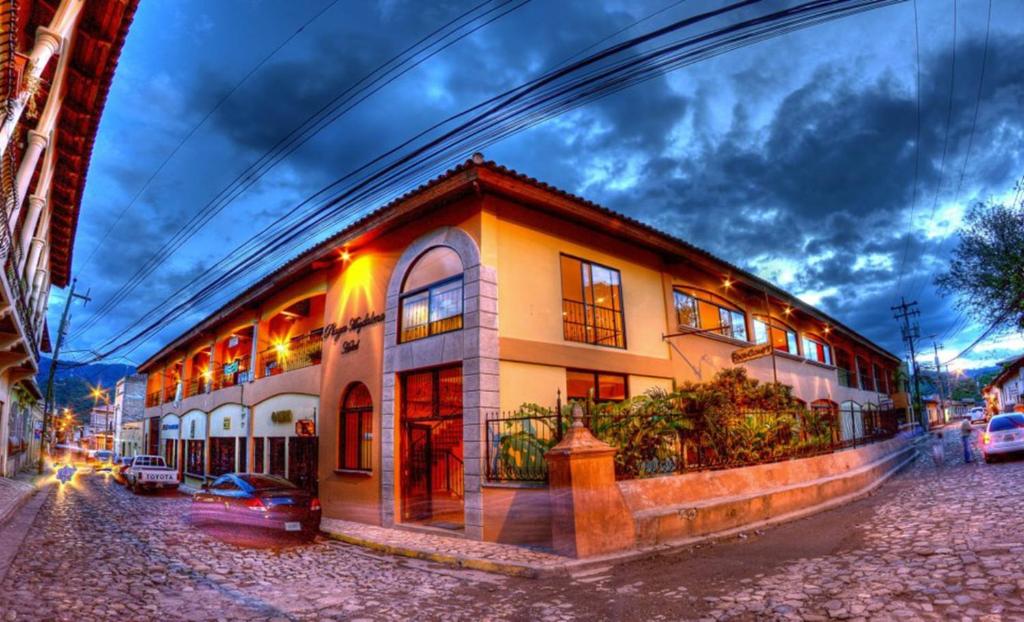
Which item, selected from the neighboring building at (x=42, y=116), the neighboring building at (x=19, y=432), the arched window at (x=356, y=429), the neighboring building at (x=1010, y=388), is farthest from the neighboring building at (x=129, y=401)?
the neighboring building at (x=1010, y=388)

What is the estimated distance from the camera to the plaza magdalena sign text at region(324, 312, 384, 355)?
14159mm

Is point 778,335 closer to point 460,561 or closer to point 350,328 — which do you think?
point 350,328

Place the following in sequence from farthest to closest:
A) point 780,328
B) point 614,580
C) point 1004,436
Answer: point 780,328 → point 1004,436 → point 614,580

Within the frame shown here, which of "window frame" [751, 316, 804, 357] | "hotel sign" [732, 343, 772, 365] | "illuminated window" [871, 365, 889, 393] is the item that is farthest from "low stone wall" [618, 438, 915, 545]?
"illuminated window" [871, 365, 889, 393]

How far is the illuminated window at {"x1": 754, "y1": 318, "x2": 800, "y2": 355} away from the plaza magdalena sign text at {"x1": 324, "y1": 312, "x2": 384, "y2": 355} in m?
14.9

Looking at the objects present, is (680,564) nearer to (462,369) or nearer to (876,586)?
(876,586)

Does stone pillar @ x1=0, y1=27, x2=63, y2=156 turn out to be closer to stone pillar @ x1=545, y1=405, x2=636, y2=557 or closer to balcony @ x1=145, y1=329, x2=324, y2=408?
balcony @ x1=145, y1=329, x2=324, y2=408

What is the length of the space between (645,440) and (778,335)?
53.1 feet

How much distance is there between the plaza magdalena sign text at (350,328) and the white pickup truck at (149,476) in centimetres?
1345

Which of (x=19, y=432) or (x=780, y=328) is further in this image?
(x=19, y=432)

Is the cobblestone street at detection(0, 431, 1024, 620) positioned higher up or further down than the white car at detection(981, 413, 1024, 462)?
further down

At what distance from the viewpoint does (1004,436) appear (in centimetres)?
1723

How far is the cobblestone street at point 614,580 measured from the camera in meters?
5.62

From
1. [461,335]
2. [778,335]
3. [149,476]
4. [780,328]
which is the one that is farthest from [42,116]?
[780,328]
